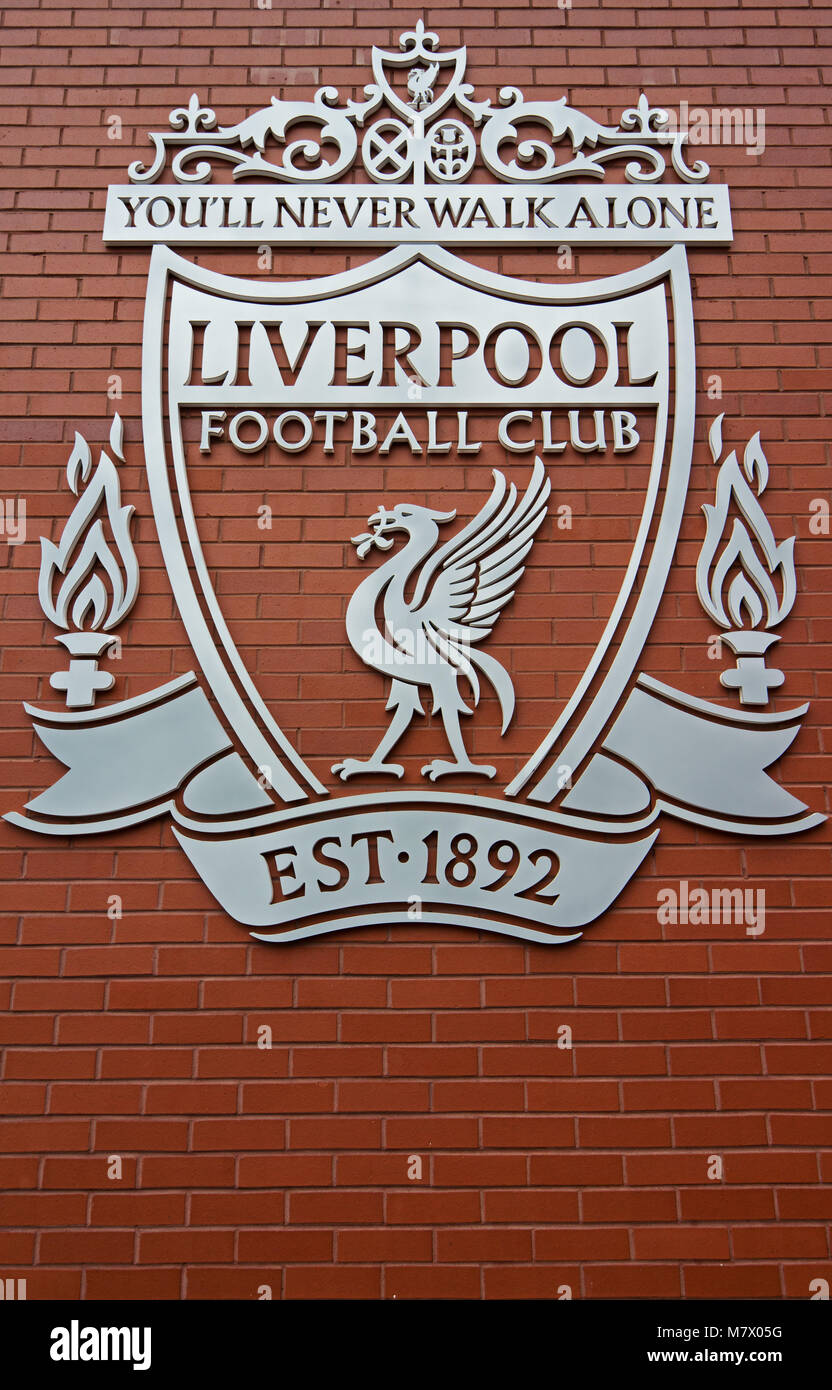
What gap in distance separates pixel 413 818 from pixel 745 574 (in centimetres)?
104

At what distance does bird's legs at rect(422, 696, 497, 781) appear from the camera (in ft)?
8.55

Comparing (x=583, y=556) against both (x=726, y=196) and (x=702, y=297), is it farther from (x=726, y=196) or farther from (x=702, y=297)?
(x=726, y=196)

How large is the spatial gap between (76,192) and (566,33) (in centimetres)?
147

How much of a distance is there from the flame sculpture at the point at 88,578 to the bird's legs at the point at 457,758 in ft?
2.66

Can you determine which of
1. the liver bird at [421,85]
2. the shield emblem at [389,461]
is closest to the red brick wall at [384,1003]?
the shield emblem at [389,461]

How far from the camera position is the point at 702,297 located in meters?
2.98

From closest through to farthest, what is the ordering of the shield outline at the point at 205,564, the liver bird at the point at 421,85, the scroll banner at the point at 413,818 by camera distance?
1. the scroll banner at the point at 413,818
2. the shield outline at the point at 205,564
3. the liver bird at the point at 421,85

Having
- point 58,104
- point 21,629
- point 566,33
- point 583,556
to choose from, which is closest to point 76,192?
point 58,104

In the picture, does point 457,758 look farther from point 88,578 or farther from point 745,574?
point 88,578

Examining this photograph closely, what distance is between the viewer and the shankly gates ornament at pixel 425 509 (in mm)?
2557

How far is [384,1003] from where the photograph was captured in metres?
2.47

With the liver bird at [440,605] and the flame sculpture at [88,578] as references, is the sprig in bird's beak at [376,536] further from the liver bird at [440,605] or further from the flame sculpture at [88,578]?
the flame sculpture at [88,578]

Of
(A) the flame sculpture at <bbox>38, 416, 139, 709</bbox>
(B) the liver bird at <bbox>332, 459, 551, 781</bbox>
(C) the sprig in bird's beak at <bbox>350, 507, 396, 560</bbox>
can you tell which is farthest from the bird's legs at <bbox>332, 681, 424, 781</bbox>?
(A) the flame sculpture at <bbox>38, 416, 139, 709</bbox>

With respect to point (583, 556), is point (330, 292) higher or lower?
higher
